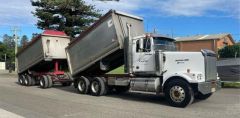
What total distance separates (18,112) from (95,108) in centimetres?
244

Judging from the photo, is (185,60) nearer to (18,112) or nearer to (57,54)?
(18,112)

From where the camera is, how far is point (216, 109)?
11734mm

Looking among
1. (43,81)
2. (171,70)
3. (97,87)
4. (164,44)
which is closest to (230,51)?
(43,81)

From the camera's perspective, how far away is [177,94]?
12.4 m

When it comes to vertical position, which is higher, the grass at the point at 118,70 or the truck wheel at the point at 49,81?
the grass at the point at 118,70

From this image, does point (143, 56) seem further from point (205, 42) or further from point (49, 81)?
point (205, 42)

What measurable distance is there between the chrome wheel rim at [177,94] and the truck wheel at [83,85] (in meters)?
5.14

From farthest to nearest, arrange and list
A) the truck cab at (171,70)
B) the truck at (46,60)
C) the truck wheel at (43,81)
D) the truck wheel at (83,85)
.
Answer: the truck at (46,60) < the truck wheel at (43,81) < the truck wheel at (83,85) < the truck cab at (171,70)

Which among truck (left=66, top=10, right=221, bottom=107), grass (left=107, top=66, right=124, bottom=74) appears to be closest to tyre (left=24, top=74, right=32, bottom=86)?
truck (left=66, top=10, right=221, bottom=107)

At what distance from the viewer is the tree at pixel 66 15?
41.4 meters

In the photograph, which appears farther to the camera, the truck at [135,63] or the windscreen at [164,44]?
the windscreen at [164,44]

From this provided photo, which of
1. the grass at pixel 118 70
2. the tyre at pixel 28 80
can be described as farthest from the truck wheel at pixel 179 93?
the tyre at pixel 28 80

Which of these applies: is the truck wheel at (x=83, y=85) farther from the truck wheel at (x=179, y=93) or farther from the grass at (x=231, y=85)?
the grass at (x=231, y=85)

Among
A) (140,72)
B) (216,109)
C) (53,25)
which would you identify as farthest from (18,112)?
(53,25)
